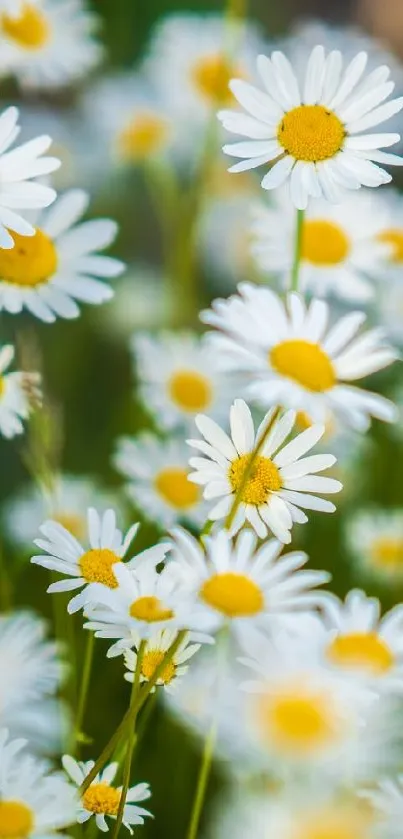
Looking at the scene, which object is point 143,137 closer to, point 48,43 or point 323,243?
point 48,43

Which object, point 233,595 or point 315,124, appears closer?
point 233,595

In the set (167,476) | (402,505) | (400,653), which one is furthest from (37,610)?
(400,653)

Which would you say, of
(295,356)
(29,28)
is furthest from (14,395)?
(29,28)

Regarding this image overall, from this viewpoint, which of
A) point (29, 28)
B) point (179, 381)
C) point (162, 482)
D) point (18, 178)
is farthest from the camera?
point (29, 28)

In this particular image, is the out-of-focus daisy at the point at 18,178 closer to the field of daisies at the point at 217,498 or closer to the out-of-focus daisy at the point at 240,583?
the field of daisies at the point at 217,498

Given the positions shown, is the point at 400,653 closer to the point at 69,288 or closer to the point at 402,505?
the point at 69,288

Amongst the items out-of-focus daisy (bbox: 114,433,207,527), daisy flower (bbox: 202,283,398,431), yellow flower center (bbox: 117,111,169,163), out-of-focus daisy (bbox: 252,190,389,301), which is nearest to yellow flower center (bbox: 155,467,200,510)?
out-of-focus daisy (bbox: 114,433,207,527)
